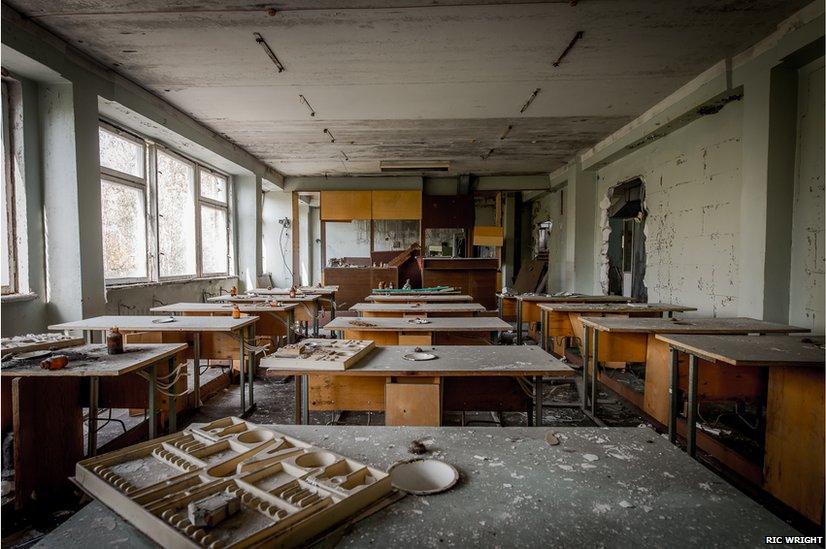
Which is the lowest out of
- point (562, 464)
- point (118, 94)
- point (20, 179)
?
point (562, 464)

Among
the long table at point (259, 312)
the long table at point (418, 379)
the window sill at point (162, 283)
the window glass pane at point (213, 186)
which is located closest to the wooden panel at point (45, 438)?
the long table at point (418, 379)

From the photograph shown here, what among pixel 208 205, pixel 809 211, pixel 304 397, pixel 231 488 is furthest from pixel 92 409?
pixel 208 205

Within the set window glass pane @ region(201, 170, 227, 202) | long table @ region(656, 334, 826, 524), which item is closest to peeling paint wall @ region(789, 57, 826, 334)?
long table @ region(656, 334, 826, 524)

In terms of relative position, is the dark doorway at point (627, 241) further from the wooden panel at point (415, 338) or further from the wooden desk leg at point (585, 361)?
the wooden panel at point (415, 338)

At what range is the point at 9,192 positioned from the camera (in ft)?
11.3

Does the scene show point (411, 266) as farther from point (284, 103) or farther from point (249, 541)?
point (249, 541)

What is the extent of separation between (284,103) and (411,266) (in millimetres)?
4076

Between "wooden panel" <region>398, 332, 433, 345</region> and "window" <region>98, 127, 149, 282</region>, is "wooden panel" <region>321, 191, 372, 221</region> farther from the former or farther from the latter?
"wooden panel" <region>398, 332, 433, 345</region>

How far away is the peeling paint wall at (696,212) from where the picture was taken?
4133mm

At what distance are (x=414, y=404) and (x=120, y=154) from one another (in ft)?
17.9

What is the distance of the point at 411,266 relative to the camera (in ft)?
26.8

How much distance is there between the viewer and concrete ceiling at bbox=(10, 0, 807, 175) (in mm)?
3123

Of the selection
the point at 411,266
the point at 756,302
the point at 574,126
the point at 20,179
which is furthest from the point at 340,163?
the point at 756,302

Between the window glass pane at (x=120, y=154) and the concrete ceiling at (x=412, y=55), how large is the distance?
3.02ft
